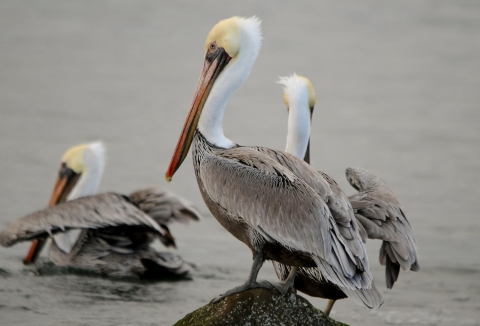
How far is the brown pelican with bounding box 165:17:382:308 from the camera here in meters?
5.15

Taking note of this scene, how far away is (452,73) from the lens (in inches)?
627

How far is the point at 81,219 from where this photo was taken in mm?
7957

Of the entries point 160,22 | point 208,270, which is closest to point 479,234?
point 208,270

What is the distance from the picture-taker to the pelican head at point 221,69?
5977 millimetres

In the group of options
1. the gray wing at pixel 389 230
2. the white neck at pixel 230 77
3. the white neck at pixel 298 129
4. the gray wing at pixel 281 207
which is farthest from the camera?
the white neck at pixel 298 129

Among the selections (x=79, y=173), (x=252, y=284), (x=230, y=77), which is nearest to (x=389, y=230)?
(x=252, y=284)

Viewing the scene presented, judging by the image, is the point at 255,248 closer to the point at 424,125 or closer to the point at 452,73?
the point at 424,125

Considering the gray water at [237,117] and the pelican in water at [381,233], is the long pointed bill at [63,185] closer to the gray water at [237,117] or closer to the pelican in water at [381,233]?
the gray water at [237,117]

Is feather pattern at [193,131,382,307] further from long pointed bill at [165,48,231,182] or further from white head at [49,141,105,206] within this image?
white head at [49,141,105,206]

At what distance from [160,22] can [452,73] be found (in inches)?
227

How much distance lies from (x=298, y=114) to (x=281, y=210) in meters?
2.02

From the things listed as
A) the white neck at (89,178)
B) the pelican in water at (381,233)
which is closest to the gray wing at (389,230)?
the pelican in water at (381,233)

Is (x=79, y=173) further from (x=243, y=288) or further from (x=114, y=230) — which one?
(x=243, y=288)

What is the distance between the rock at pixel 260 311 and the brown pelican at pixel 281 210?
0.20 ft
